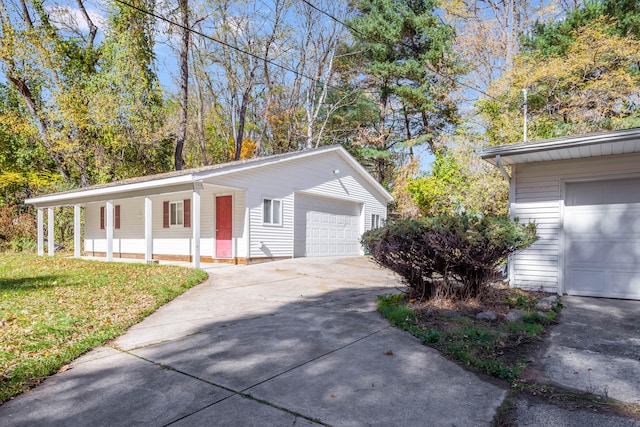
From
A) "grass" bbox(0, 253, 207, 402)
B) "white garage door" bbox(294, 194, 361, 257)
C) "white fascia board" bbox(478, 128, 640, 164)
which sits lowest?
"grass" bbox(0, 253, 207, 402)

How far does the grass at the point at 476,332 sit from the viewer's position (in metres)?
3.75

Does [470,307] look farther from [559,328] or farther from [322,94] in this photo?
[322,94]

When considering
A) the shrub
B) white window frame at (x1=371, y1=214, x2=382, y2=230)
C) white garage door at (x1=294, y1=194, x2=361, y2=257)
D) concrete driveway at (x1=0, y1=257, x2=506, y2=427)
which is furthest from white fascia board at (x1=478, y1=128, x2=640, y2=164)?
white window frame at (x1=371, y1=214, x2=382, y2=230)

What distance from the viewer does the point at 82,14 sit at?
21.8 m

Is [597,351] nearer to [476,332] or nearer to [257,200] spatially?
[476,332]

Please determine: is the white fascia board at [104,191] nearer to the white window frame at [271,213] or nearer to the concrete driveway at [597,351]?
the white window frame at [271,213]

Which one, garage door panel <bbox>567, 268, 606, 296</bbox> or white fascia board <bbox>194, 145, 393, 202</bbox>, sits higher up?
white fascia board <bbox>194, 145, 393, 202</bbox>

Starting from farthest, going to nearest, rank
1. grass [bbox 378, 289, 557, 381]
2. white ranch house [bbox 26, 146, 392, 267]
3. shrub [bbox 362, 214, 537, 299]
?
white ranch house [bbox 26, 146, 392, 267], shrub [bbox 362, 214, 537, 299], grass [bbox 378, 289, 557, 381]

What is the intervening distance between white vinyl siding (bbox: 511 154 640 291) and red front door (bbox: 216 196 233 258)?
8466 millimetres

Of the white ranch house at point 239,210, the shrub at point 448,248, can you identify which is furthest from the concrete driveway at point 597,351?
the white ranch house at point 239,210

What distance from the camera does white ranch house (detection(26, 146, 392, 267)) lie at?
12.4 metres

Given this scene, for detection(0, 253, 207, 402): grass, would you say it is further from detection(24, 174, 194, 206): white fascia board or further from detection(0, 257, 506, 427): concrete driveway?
detection(24, 174, 194, 206): white fascia board

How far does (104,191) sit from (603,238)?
14351 millimetres

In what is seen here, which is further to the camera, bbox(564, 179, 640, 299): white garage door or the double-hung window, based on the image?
the double-hung window
